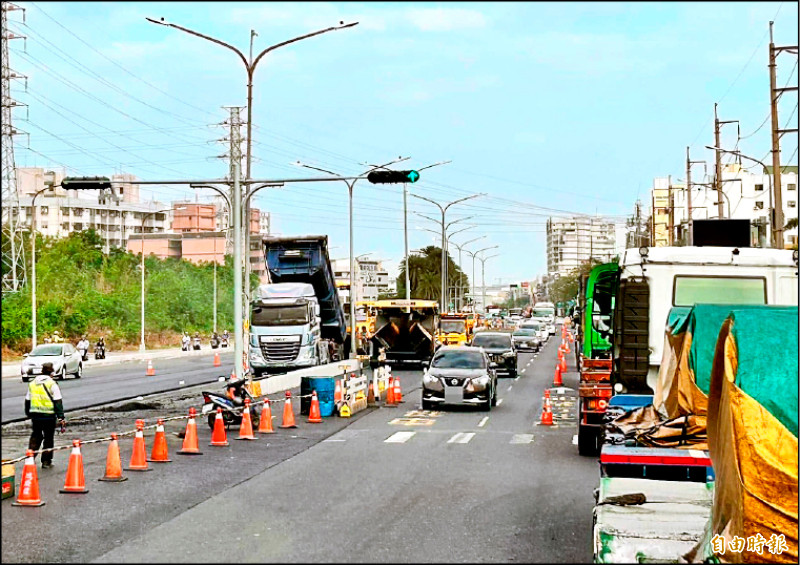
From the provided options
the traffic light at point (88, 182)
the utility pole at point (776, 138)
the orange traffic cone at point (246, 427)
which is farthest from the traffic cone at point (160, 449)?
the utility pole at point (776, 138)

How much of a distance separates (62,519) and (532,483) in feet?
20.5

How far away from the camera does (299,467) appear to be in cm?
1716

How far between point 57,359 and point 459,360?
21.1 metres

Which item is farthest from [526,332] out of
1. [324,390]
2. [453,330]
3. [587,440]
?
[587,440]

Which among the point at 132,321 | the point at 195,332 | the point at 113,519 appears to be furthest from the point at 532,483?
the point at 195,332

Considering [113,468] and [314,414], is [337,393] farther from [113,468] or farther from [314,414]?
[113,468]

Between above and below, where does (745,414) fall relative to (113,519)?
above

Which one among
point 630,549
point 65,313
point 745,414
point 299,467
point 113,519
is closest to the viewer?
point 745,414

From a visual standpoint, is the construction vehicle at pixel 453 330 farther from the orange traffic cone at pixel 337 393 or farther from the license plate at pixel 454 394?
the orange traffic cone at pixel 337 393

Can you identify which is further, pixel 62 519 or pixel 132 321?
pixel 132 321

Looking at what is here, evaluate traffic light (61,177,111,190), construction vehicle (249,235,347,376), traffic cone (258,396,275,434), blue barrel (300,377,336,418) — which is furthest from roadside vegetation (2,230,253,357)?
traffic cone (258,396,275,434)

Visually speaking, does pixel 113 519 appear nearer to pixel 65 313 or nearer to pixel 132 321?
pixel 65 313

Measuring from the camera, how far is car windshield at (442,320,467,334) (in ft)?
182

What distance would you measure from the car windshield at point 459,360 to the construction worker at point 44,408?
13382mm
